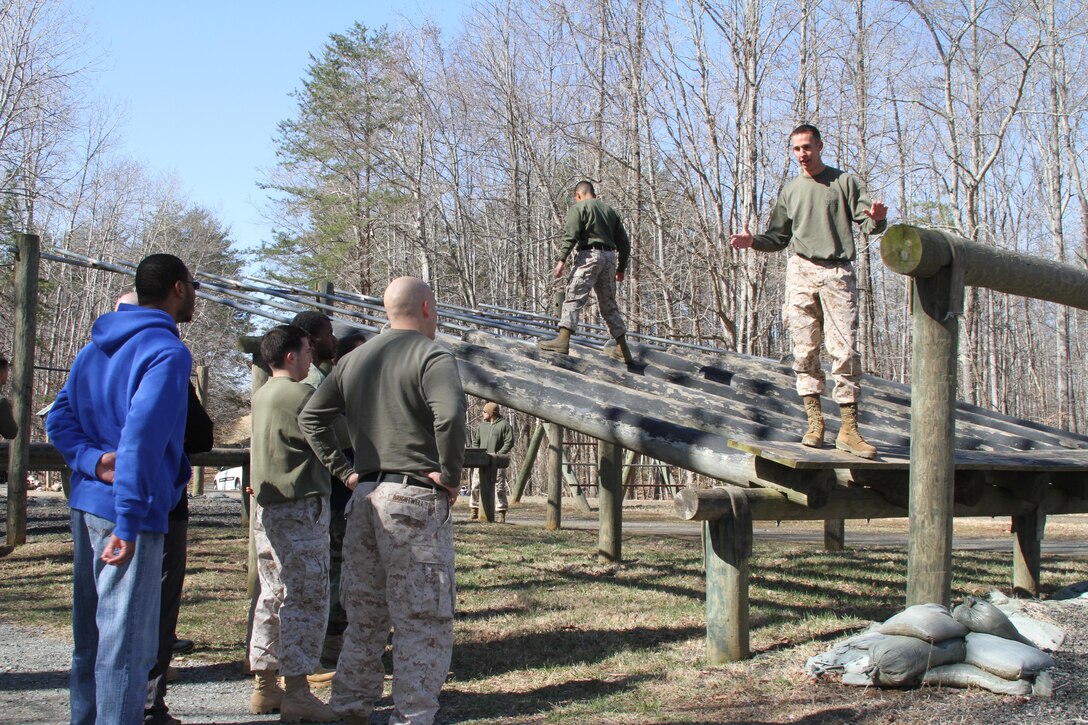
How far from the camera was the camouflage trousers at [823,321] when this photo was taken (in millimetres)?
5746

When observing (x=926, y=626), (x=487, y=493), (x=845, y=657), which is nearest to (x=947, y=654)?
(x=926, y=626)

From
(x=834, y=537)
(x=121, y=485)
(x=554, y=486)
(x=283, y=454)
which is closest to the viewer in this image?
(x=121, y=485)

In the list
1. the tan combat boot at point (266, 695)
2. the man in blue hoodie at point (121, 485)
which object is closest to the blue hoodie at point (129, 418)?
the man in blue hoodie at point (121, 485)

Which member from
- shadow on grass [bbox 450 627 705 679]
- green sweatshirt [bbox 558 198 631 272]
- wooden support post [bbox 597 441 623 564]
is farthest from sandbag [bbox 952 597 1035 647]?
wooden support post [bbox 597 441 623 564]

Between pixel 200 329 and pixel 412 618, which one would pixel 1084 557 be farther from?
pixel 200 329

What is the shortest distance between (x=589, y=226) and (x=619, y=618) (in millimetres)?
3210

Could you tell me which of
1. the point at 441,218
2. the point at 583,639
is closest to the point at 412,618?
the point at 583,639

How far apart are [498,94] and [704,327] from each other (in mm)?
8775

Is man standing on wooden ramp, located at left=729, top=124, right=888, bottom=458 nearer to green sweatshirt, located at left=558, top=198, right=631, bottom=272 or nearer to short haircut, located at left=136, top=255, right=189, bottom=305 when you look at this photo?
green sweatshirt, located at left=558, top=198, right=631, bottom=272

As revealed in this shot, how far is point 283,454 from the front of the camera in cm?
498

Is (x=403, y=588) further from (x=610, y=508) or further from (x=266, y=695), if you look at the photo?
(x=610, y=508)

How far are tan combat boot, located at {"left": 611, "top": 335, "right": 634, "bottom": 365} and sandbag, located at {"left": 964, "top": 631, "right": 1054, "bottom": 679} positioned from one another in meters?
4.64

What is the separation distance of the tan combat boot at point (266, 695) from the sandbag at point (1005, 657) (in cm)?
331

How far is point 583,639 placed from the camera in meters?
6.54
